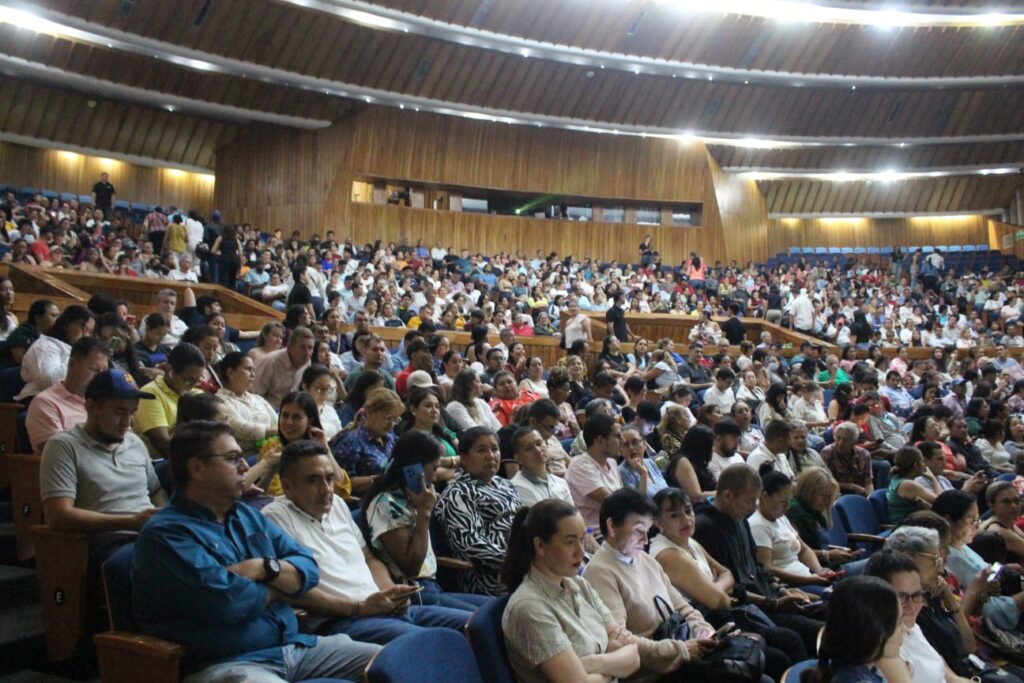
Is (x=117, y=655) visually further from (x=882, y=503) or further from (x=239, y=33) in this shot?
(x=239, y=33)

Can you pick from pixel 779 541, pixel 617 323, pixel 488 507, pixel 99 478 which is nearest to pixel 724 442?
pixel 779 541

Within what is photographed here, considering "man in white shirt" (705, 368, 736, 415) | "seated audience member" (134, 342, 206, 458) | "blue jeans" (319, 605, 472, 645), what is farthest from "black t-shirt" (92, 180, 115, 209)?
"blue jeans" (319, 605, 472, 645)

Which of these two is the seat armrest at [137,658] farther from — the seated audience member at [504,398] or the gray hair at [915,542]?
the seated audience member at [504,398]

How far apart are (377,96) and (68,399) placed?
12.6 metres

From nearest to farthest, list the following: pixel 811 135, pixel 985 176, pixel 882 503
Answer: pixel 882 503 → pixel 811 135 → pixel 985 176

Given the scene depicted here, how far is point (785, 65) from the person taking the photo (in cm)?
1695

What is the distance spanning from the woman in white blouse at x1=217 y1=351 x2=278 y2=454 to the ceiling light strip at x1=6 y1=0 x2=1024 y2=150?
10.0 metres

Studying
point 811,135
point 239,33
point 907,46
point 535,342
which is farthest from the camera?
point 811,135

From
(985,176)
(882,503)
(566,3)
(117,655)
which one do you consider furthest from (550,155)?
(117,655)

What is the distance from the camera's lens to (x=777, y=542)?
12.8 feet

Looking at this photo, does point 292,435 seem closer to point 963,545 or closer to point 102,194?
point 963,545

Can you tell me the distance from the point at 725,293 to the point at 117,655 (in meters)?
14.1

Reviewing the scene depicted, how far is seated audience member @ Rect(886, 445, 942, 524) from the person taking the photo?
197 inches

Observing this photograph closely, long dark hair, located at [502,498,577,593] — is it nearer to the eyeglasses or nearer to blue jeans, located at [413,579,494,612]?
blue jeans, located at [413,579,494,612]
